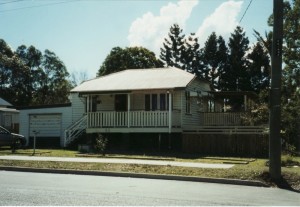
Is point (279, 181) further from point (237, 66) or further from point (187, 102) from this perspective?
point (237, 66)

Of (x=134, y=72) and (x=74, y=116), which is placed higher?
(x=134, y=72)

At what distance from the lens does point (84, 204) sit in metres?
9.64

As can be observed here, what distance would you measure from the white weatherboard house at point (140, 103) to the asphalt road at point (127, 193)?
518 inches

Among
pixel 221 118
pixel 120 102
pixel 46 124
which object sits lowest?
pixel 46 124

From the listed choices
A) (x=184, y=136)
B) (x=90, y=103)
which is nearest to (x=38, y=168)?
(x=184, y=136)

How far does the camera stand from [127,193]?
11.5 meters

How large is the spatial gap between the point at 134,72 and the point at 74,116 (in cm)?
571

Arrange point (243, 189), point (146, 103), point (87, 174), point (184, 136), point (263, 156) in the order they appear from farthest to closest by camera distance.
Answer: point (146, 103) → point (184, 136) → point (263, 156) → point (87, 174) → point (243, 189)

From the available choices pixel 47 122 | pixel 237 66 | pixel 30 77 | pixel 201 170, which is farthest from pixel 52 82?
pixel 201 170

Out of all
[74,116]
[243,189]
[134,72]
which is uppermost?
[134,72]

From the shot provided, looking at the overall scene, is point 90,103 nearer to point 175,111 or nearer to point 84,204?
point 175,111

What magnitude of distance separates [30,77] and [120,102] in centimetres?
4250

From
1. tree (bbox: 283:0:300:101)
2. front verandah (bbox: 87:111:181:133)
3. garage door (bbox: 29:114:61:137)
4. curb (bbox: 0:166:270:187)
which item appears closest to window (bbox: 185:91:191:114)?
front verandah (bbox: 87:111:181:133)

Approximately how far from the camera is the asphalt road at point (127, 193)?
10164 mm
